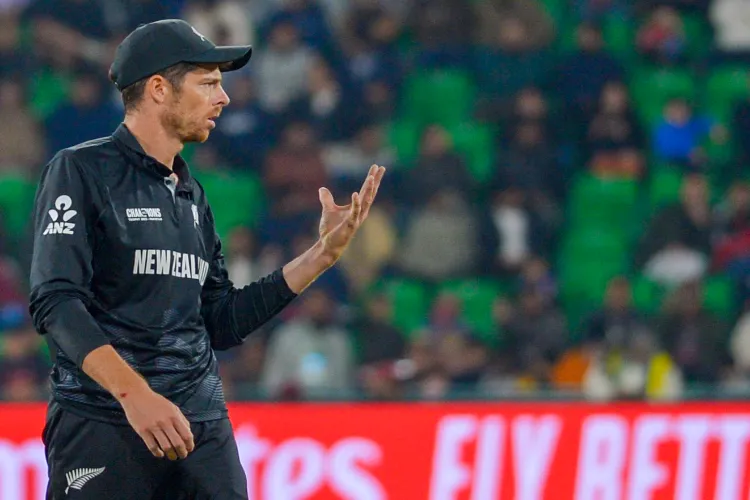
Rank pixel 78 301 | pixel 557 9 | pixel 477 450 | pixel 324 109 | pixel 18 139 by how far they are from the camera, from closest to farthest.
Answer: pixel 78 301 < pixel 477 450 < pixel 18 139 < pixel 324 109 < pixel 557 9

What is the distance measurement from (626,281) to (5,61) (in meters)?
5.71

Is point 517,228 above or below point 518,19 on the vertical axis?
below

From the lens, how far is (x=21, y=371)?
9805 mm

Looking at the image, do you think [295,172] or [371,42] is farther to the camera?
[371,42]

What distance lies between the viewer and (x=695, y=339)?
10.4m

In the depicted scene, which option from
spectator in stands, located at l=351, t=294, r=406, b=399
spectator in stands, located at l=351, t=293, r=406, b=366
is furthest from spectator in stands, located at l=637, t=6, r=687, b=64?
spectator in stands, located at l=351, t=293, r=406, b=366

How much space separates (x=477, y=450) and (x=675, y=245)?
3.94m

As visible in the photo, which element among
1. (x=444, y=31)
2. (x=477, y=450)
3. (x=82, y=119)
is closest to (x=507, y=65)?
(x=444, y=31)

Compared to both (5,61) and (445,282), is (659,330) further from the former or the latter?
(5,61)

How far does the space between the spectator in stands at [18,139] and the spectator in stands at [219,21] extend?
1.70 metres

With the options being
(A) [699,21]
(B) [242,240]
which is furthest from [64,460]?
(A) [699,21]

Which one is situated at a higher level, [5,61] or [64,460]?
[5,61]

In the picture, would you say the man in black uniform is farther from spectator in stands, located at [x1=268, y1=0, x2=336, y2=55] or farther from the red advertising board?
spectator in stands, located at [x1=268, y1=0, x2=336, y2=55]

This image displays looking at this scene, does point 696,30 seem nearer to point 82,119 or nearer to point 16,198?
point 82,119
